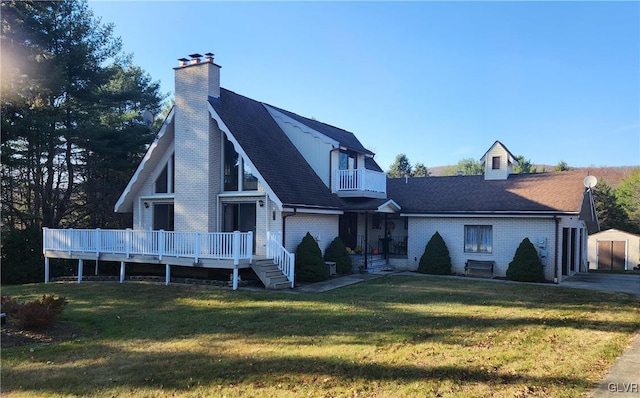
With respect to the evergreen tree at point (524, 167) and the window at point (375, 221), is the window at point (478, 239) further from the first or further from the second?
the evergreen tree at point (524, 167)

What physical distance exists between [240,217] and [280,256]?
10.4 feet

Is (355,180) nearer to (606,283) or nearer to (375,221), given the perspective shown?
(375,221)

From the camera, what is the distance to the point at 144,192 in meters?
20.5

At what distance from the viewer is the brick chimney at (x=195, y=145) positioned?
17922 mm

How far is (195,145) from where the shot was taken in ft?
59.6

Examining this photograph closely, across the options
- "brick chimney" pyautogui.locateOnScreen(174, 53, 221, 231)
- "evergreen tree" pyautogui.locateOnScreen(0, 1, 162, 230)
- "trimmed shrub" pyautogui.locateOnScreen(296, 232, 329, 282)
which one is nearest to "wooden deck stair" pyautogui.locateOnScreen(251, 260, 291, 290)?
"trimmed shrub" pyautogui.locateOnScreen(296, 232, 329, 282)

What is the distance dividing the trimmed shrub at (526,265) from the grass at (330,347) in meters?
3.93

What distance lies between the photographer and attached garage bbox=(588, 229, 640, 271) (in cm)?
2844

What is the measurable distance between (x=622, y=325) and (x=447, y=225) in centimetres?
1065

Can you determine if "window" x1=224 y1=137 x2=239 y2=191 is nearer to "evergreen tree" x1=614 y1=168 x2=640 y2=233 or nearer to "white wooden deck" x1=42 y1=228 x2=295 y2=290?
"white wooden deck" x1=42 y1=228 x2=295 y2=290

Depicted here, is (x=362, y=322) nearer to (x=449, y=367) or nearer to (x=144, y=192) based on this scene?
(x=449, y=367)

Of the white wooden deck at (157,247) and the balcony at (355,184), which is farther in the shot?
the balcony at (355,184)

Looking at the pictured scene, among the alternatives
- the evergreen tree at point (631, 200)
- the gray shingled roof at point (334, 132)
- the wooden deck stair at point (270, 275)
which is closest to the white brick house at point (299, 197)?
the gray shingled roof at point (334, 132)

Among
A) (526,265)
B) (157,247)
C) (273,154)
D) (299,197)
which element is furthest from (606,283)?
(157,247)
